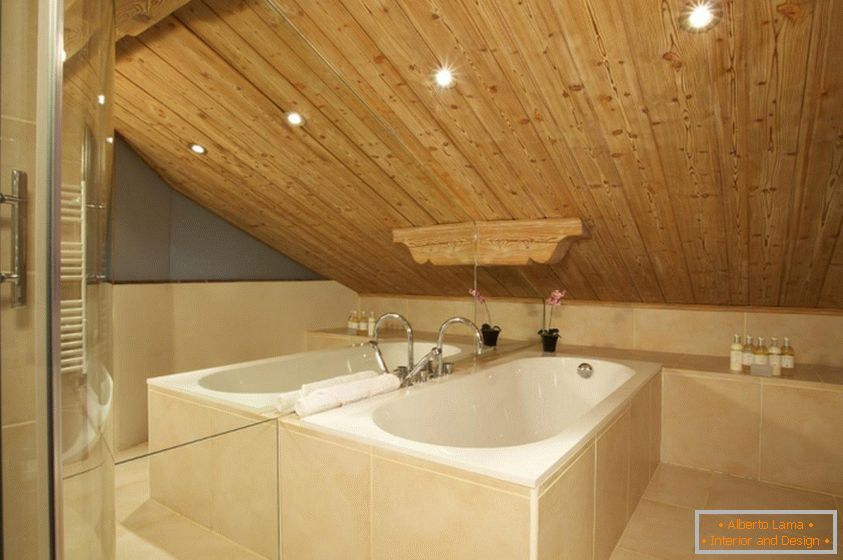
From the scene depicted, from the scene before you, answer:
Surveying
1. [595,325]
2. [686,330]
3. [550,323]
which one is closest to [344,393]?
[550,323]

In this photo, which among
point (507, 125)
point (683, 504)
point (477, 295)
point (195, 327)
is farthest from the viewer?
point (477, 295)

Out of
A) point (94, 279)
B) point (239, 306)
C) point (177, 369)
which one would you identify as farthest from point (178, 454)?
point (94, 279)

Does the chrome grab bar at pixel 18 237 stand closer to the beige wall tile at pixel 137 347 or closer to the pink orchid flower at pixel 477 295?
the beige wall tile at pixel 137 347

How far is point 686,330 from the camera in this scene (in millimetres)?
3398

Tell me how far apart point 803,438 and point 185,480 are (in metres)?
3.09

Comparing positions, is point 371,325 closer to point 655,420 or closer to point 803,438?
point 655,420

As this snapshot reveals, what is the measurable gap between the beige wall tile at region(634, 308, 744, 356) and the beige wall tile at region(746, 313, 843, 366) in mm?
130

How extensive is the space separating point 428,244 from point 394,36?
4.28ft

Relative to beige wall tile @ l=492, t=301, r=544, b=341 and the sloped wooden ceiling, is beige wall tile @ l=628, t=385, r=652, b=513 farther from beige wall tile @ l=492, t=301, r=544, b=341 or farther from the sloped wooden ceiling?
beige wall tile @ l=492, t=301, r=544, b=341

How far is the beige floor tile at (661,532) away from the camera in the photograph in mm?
2049

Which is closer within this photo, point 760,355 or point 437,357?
point 437,357

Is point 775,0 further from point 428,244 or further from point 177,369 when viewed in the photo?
point 177,369

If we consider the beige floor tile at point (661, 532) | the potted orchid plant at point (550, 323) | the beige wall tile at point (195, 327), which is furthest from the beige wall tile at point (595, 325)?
the beige wall tile at point (195, 327)

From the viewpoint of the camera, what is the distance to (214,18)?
1.89 metres
